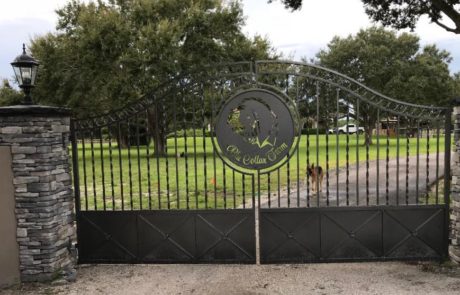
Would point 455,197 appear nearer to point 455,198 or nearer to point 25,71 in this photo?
point 455,198

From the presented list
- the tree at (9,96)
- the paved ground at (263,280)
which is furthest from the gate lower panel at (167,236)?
the tree at (9,96)

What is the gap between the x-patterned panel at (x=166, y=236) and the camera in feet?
21.9

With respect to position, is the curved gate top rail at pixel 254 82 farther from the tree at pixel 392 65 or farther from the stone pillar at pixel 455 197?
the tree at pixel 392 65

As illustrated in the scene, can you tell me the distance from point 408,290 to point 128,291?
3.83 metres

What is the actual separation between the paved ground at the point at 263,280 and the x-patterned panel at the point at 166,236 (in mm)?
178

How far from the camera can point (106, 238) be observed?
683 cm

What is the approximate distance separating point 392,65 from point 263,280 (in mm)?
25218

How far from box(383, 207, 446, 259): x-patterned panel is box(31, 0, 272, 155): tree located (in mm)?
13334

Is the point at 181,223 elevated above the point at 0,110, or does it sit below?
below

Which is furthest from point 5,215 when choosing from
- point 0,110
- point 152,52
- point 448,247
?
point 152,52

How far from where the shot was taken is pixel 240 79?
21.6ft

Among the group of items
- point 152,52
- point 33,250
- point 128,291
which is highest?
point 152,52

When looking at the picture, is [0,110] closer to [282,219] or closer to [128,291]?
[128,291]

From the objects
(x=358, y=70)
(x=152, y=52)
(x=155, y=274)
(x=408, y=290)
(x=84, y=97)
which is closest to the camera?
(x=408, y=290)
